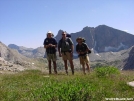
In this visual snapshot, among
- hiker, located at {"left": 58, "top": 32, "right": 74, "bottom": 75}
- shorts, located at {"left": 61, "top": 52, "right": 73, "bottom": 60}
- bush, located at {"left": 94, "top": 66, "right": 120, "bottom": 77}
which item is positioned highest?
hiker, located at {"left": 58, "top": 32, "right": 74, "bottom": 75}

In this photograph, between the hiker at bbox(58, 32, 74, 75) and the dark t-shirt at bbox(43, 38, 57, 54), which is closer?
the hiker at bbox(58, 32, 74, 75)

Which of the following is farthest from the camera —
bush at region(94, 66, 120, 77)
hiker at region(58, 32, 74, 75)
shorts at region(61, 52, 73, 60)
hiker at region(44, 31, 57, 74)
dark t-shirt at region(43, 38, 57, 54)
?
dark t-shirt at region(43, 38, 57, 54)

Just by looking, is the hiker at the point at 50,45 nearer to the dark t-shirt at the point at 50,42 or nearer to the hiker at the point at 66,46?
the dark t-shirt at the point at 50,42

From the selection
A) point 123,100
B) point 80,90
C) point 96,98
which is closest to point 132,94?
point 123,100

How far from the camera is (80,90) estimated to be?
18.4 feet

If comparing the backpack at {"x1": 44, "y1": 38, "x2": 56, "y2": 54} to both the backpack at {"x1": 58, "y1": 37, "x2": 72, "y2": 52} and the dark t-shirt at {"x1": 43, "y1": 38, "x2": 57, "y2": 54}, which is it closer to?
the dark t-shirt at {"x1": 43, "y1": 38, "x2": 57, "y2": 54}

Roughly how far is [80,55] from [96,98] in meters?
8.66

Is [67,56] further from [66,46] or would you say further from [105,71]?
[105,71]

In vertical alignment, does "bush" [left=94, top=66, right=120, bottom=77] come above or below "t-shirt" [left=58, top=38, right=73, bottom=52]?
below

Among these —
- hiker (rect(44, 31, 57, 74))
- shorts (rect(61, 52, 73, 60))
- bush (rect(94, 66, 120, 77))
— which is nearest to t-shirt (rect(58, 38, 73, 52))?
shorts (rect(61, 52, 73, 60))

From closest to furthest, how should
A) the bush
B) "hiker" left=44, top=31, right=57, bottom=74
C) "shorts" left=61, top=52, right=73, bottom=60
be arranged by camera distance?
the bush, "shorts" left=61, top=52, right=73, bottom=60, "hiker" left=44, top=31, right=57, bottom=74

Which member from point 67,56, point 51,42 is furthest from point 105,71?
point 51,42

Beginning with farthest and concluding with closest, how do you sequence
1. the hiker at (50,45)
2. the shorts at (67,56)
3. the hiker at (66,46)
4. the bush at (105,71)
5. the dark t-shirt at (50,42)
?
1. the dark t-shirt at (50,42)
2. the hiker at (50,45)
3. the shorts at (67,56)
4. the hiker at (66,46)
5. the bush at (105,71)

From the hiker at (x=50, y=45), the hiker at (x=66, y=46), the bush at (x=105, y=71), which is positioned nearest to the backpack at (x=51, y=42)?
the hiker at (x=50, y=45)
